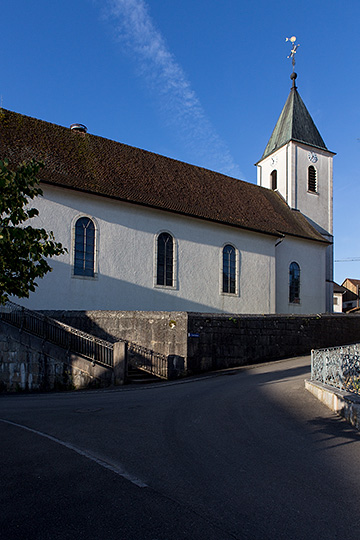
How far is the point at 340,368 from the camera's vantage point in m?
9.41

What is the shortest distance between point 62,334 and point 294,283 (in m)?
18.7

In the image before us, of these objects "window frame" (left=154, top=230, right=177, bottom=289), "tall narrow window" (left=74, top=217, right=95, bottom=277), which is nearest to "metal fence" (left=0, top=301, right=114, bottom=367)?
"tall narrow window" (left=74, top=217, right=95, bottom=277)

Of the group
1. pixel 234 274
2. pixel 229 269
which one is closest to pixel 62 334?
pixel 229 269

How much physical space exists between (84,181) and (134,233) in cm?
337

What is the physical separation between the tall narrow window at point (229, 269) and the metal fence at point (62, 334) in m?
11.6

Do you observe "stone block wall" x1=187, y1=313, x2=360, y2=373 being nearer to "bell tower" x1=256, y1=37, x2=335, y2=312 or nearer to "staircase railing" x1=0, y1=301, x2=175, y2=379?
"staircase railing" x1=0, y1=301, x2=175, y2=379

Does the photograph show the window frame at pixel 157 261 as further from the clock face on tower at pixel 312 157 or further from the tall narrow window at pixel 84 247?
the clock face on tower at pixel 312 157

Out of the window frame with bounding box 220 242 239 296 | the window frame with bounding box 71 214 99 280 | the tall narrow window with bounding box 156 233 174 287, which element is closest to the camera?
the window frame with bounding box 71 214 99 280

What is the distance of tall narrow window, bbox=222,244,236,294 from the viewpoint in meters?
24.9

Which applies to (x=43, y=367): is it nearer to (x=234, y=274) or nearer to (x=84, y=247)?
(x=84, y=247)

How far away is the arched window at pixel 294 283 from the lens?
96.1 feet

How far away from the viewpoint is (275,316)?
18062 millimetres

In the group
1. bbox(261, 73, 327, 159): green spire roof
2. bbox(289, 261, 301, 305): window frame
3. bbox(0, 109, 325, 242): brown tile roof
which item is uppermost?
bbox(261, 73, 327, 159): green spire roof

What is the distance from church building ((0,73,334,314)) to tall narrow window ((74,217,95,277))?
46 mm
